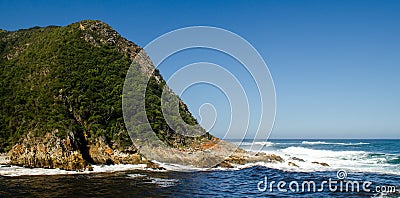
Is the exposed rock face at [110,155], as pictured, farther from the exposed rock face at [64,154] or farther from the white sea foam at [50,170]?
the white sea foam at [50,170]

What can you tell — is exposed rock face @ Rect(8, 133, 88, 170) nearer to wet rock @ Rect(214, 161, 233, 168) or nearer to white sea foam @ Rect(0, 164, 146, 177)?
white sea foam @ Rect(0, 164, 146, 177)

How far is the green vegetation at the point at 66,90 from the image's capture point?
39.3m

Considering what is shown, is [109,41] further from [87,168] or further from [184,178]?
[184,178]

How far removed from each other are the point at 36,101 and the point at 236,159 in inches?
1017

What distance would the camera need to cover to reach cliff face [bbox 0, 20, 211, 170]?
35.2m

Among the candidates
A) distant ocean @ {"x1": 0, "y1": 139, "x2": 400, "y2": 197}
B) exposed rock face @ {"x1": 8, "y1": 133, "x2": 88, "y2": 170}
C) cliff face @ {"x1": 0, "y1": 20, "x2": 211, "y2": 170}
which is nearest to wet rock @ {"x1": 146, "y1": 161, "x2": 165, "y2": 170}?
cliff face @ {"x1": 0, "y1": 20, "x2": 211, "y2": 170}

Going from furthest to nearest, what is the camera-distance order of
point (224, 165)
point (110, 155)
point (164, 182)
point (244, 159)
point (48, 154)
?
point (244, 159) → point (224, 165) → point (110, 155) → point (48, 154) → point (164, 182)

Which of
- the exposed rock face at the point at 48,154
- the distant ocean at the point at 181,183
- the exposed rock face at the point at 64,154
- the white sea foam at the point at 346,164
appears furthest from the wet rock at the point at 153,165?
Answer: the white sea foam at the point at 346,164

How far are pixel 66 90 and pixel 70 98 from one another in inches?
55.4

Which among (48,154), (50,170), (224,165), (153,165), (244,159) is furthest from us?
Result: (244,159)

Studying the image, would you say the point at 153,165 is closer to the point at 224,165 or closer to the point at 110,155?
the point at 110,155

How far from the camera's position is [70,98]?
42812mm

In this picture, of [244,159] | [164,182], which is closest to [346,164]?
[244,159]

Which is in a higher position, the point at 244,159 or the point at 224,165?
the point at 244,159
